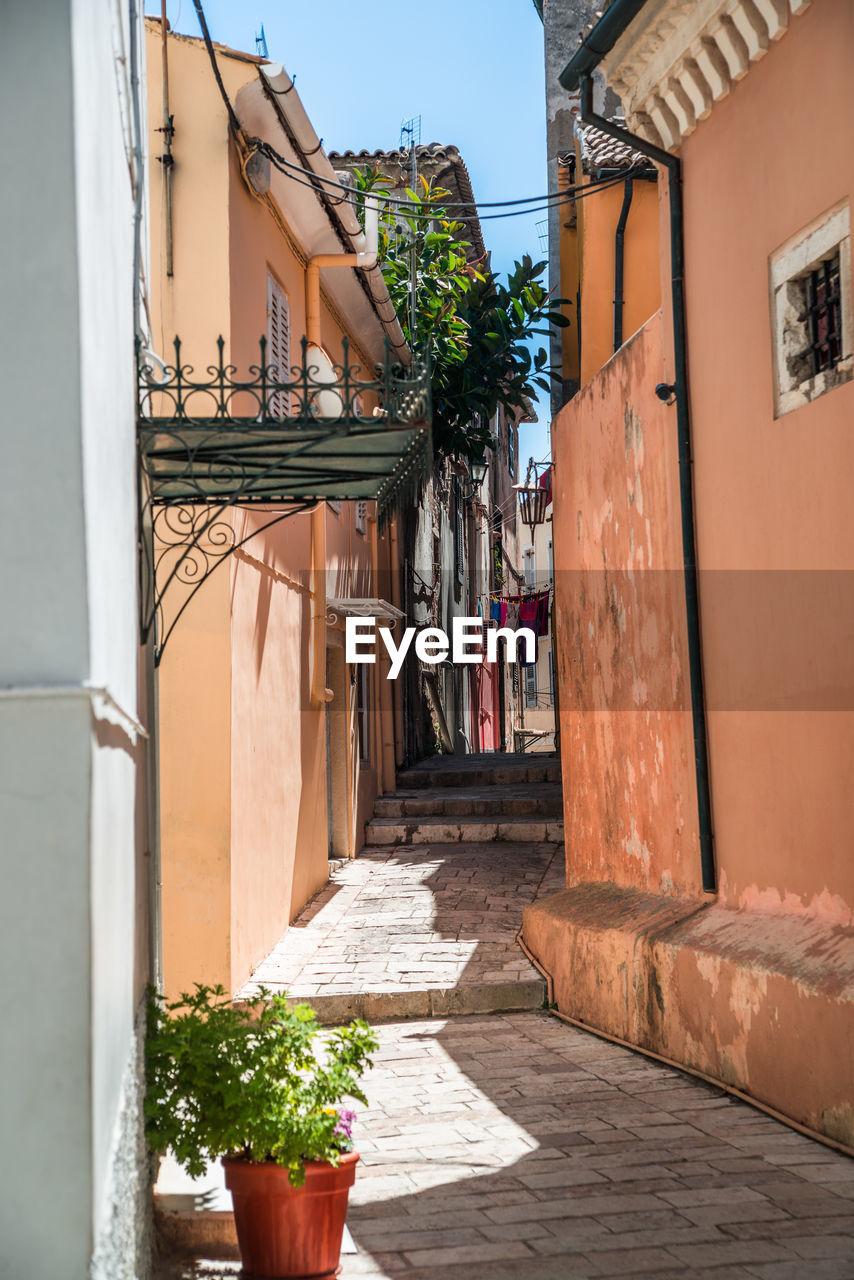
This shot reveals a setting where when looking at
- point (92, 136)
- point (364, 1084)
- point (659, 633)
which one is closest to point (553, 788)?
point (659, 633)

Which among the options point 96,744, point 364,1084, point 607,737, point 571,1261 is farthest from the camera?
point 607,737

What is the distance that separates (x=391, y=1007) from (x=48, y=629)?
742 cm

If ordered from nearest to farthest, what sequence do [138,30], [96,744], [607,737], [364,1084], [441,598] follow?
1. [96,744]
2. [138,30]
3. [364,1084]
4. [607,737]
5. [441,598]

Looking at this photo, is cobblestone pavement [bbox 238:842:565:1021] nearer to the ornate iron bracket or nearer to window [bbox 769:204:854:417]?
the ornate iron bracket

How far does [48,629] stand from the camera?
321cm

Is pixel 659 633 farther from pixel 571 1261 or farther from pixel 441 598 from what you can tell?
pixel 441 598

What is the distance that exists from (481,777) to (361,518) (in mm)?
5020

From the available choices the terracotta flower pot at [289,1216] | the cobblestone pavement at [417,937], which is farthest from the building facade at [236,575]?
the terracotta flower pot at [289,1216]

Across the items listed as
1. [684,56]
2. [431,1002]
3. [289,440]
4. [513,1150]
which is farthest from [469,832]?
[289,440]

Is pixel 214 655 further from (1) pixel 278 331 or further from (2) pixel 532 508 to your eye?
(2) pixel 532 508

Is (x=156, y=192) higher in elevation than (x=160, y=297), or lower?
higher

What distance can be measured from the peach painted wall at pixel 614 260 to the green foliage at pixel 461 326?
10.3ft

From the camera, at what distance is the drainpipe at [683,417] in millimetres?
8445

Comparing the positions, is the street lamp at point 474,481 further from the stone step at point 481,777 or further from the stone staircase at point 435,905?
the stone staircase at point 435,905
